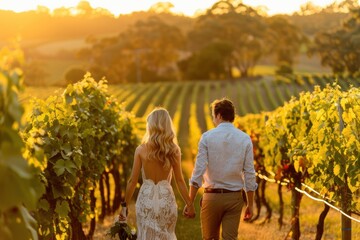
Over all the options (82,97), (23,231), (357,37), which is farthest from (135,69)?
(23,231)

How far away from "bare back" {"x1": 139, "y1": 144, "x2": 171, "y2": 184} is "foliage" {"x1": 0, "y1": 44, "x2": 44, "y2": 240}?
310 centimetres

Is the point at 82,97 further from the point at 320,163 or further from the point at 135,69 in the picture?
the point at 135,69

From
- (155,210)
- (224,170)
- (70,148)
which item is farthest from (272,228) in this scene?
(224,170)

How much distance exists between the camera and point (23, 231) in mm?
3195

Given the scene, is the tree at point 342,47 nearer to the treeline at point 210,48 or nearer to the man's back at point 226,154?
the treeline at point 210,48

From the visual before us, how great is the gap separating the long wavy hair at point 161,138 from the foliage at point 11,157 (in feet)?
9.46

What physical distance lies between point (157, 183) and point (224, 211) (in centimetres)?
69

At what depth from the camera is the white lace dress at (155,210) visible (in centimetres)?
643

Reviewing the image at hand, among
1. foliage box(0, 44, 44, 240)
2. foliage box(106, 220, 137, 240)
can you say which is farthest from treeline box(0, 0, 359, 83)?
foliage box(0, 44, 44, 240)

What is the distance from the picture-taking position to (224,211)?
6.13 m

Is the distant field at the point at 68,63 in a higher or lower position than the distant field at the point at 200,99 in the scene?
higher

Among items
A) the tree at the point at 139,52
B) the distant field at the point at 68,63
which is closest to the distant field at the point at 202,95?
the tree at the point at 139,52

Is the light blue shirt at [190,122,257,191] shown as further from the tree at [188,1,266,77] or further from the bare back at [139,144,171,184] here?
the tree at [188,1,266,77]

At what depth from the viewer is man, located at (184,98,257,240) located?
6098 millimetres
